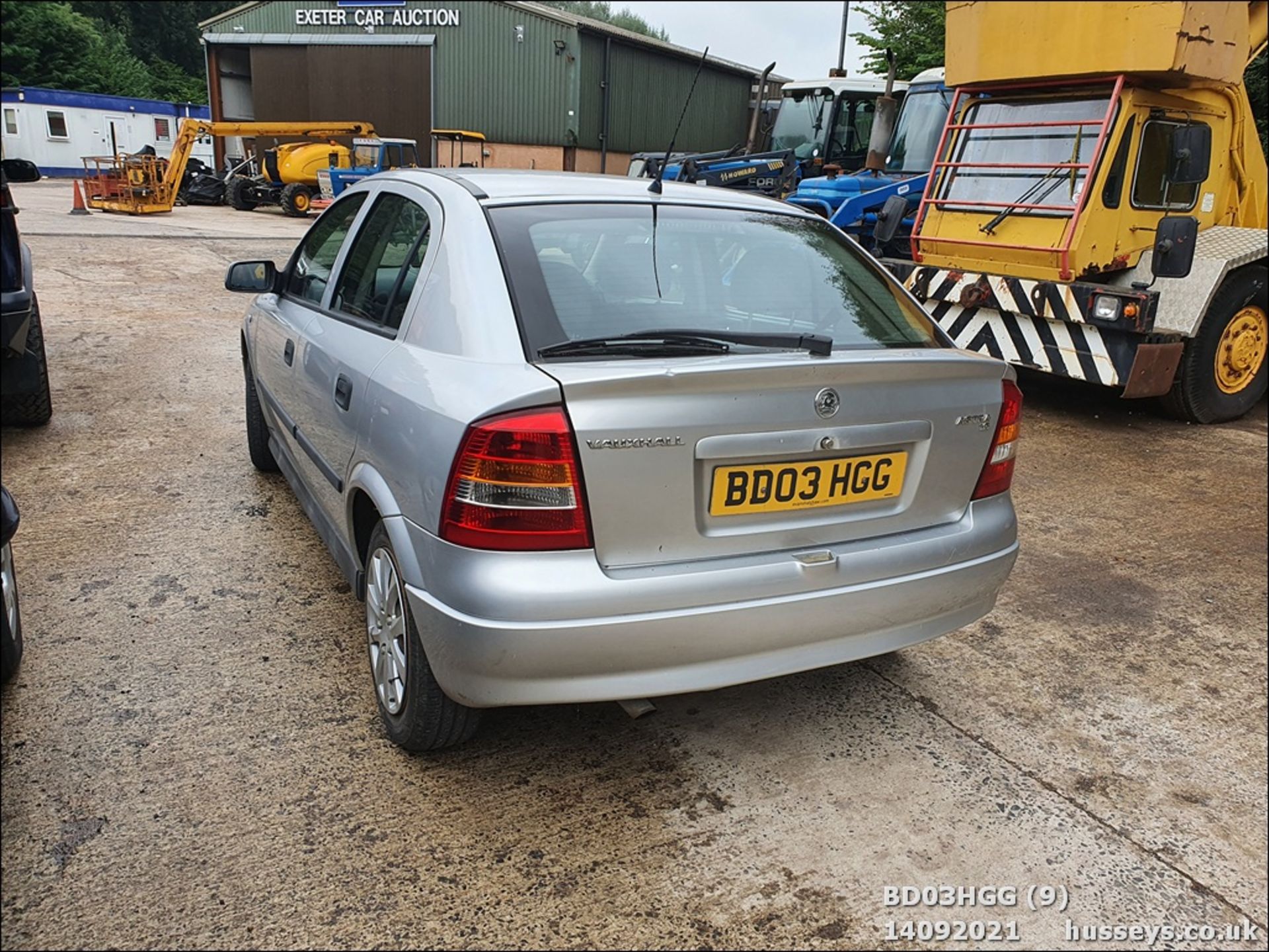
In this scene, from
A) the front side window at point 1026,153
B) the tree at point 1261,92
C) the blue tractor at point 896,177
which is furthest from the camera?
the tree at point 1261,92

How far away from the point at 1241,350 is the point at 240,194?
71.1 feet

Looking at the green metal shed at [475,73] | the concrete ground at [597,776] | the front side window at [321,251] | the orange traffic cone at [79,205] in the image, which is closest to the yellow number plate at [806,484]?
the concrete ground at [597,776]

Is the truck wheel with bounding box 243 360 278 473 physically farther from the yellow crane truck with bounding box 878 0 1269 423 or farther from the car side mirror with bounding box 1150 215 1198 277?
the car side mirror with bounding box 1150 215 1198 277

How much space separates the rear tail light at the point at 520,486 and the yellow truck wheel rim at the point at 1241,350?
19.8 feet

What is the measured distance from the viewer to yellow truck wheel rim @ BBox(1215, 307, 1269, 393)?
6.63m

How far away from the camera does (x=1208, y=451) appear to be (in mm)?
6078

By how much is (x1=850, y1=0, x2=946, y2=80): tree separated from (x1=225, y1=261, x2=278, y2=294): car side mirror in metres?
14.2

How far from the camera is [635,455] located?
2139mm

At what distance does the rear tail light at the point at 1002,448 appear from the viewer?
2670 millimetres

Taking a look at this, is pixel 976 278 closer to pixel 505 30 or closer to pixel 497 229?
pixel 497 229

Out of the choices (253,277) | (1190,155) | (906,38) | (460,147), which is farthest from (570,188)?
(460,147)

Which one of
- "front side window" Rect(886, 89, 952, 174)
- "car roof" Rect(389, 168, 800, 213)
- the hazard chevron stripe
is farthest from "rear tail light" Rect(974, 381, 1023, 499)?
"front side window" Rect(886, 89, 952, 174)

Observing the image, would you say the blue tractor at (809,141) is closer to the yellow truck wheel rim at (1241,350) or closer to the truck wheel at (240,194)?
the yellow truck wheel rim at (1241,350)

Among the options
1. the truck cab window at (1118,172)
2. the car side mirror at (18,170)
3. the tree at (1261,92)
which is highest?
the tree at (1261,92)
